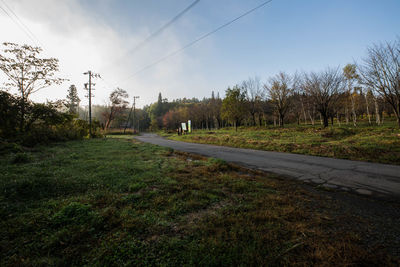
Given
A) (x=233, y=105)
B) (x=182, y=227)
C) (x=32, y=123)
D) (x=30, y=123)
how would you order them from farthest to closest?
(x=233, y=105)
(x=32, y=123)
(x=30, y=123)
(x=182, y=227)

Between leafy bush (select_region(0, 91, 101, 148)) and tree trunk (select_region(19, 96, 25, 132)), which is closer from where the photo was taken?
leafy bush (select_region(0, 91, 101, 148))

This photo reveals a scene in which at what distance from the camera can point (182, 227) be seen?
8.34ft

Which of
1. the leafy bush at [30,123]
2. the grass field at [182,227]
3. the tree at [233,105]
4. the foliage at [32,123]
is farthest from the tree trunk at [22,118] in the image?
the tree at [233,105]

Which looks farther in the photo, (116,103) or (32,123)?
(116,103)

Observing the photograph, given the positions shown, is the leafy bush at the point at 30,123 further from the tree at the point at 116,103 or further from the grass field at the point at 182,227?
the tree at the point at 116,103

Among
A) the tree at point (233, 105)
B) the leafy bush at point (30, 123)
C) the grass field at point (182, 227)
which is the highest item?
the tree at point (233, 105)

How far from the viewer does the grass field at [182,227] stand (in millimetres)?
1896

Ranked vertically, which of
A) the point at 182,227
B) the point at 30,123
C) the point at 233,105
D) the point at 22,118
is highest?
the point at 233,105

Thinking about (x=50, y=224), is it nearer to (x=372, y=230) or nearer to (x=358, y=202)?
(x=372, y=230)

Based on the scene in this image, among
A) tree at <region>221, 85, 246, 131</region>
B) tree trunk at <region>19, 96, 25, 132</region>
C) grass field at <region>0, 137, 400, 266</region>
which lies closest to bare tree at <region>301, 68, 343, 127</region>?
tree at <region>221, 85, 246, 131</region>

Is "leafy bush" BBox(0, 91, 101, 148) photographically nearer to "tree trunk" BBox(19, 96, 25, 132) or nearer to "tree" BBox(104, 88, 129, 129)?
"tree trunk" BBox(19, 96, 25, 132)

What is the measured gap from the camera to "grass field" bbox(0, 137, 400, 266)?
1896 millimetres

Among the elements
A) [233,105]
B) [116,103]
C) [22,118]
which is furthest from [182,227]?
[116,103]

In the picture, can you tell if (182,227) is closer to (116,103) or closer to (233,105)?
(233,105)
